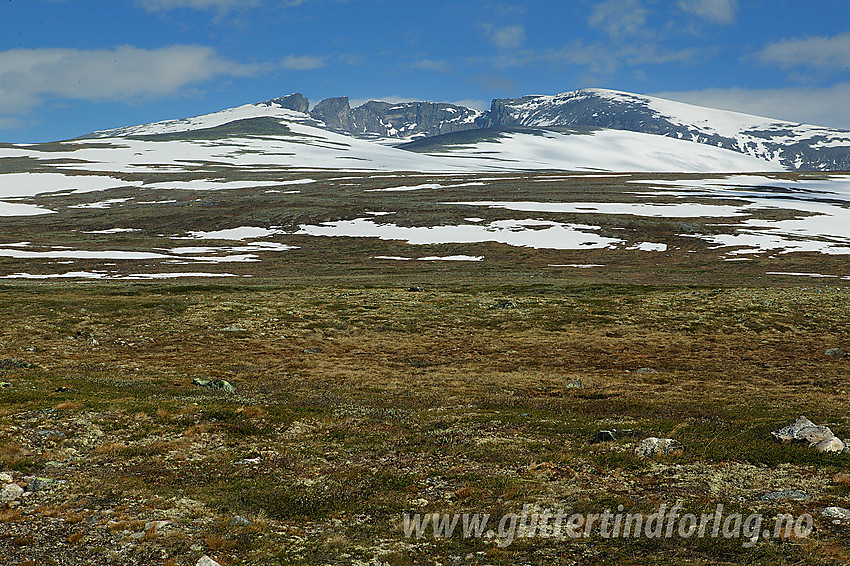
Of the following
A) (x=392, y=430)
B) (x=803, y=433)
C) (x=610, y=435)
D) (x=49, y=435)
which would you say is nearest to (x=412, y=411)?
(x=392, y=430)

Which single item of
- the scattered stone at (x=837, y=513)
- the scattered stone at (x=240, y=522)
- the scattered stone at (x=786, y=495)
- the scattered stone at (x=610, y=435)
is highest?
the scattered stone at (x=837, y=513)

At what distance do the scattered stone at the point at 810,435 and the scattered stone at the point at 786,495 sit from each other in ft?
12.7

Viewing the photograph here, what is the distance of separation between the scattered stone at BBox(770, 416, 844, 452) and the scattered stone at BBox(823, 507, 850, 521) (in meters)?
4.75

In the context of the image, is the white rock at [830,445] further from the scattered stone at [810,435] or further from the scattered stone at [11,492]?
the scattered stone at [11,492]

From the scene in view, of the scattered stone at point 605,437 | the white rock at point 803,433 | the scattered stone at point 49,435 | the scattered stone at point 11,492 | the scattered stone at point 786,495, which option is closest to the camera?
the scattered stone at point 11,492

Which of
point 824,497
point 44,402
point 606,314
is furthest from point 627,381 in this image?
point 44,402

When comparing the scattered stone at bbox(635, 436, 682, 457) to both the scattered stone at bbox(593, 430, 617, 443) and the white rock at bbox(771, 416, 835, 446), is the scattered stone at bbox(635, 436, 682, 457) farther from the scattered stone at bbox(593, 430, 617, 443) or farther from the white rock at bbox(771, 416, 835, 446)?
the white rock at bbox(771, 416, 835, 446)

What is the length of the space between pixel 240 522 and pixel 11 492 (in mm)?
6545

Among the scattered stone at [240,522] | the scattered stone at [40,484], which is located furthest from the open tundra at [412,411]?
the scattered stone at [40,484]

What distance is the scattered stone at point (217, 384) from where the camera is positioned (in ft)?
92.8

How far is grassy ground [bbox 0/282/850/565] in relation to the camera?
519 inches

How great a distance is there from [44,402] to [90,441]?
16.7 feet

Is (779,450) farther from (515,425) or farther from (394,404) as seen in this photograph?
(394,404)

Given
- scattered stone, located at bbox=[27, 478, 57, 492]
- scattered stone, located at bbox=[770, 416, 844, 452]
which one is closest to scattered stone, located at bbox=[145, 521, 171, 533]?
scattered stone, located at bbox=[27, 478, 57, 492]
